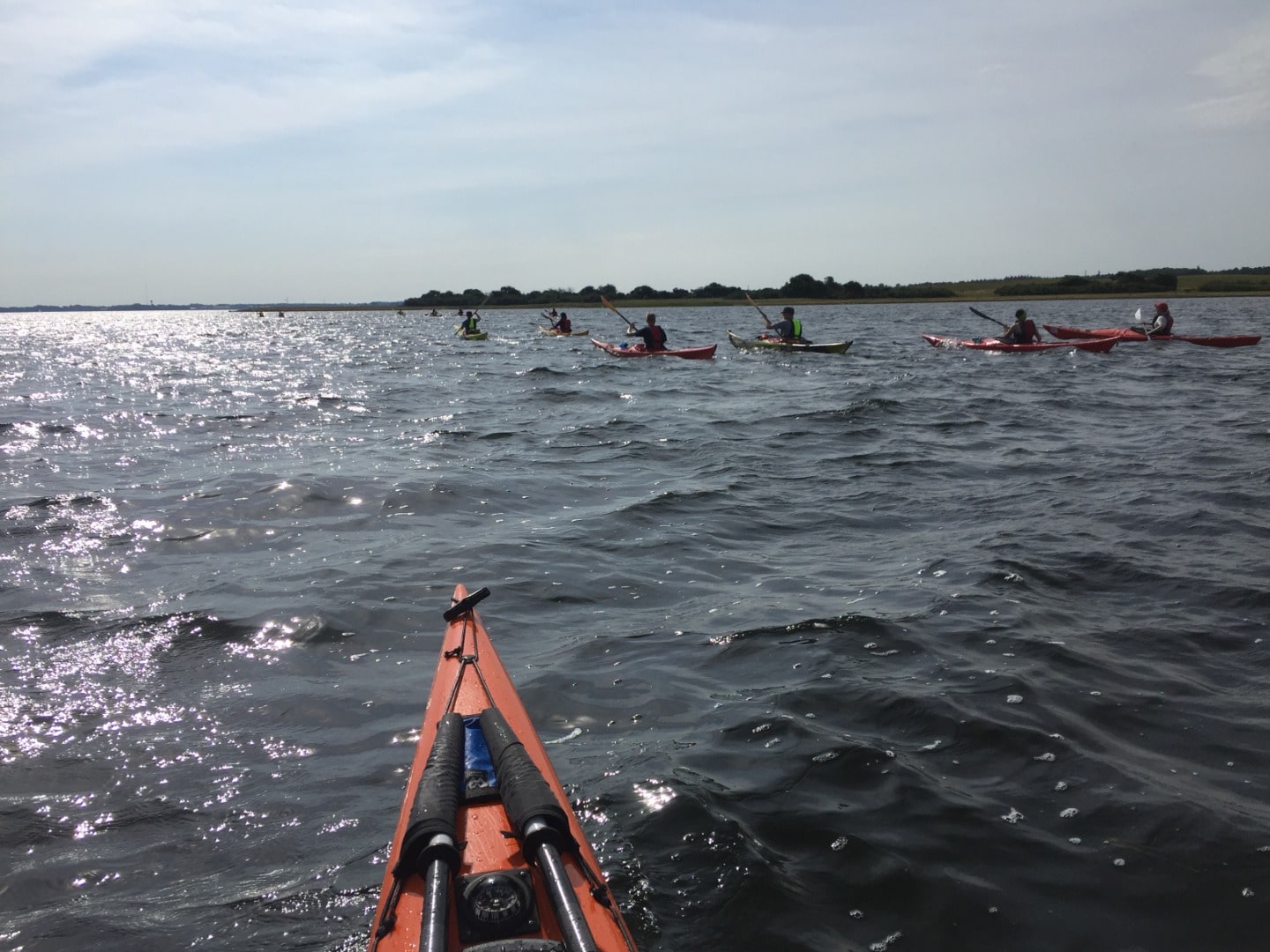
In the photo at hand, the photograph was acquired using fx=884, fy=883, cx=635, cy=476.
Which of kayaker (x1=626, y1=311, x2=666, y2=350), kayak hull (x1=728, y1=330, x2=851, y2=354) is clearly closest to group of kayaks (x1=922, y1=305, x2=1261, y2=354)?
kayak hull (x1=728, y1=330, x2=851, y2=354)

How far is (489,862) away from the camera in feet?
9.60

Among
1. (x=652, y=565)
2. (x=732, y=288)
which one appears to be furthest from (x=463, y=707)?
(x=732, y=288)

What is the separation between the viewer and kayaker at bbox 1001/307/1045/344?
2505cm

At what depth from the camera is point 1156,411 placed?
15477mm

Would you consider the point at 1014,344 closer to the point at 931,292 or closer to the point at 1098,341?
the point at 1098,341

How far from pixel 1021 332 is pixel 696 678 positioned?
22.9 metres

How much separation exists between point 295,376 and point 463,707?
24092 mm

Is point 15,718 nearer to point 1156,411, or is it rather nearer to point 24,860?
point 24,860

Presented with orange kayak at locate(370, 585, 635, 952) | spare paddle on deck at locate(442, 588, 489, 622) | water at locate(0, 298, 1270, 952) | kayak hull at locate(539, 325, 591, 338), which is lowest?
water at locate(0, 298, 1270, 952)

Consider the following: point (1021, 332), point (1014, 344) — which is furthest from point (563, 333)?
point (1021, 332)

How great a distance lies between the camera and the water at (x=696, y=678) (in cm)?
363

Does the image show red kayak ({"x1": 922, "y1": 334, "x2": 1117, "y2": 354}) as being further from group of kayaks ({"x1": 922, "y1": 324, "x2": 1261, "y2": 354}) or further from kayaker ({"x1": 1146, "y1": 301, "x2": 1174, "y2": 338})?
kayaker ({"x1": 1146, "y1": 301, "x2": 1174, "y2": 338})

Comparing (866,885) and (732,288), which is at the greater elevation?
(732,288)

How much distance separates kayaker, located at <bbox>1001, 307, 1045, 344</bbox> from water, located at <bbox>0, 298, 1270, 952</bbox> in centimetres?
1232
